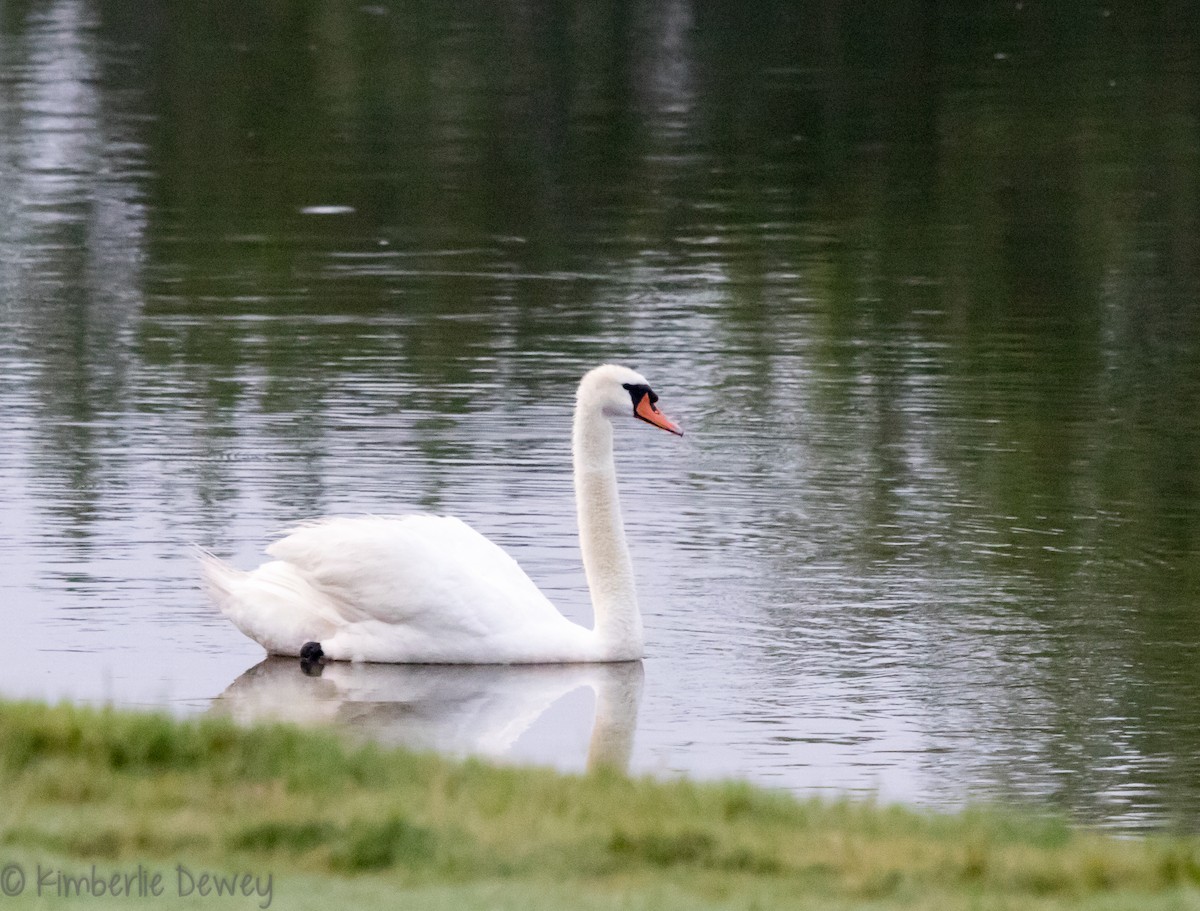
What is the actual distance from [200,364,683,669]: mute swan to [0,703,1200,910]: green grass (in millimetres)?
Result: 2905

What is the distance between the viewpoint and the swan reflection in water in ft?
31.9

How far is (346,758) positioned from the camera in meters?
7.77

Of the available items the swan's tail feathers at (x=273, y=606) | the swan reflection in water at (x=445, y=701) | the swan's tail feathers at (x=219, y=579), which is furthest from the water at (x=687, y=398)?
the swan's tail feathers at (x=219, y=579)

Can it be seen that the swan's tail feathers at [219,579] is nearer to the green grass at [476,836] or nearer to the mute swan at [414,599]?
the mute swan at [414,599]

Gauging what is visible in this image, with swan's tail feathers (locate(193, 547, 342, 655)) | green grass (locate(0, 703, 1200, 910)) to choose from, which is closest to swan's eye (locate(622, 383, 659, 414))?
swan's tail feathers (locate(193, 547, 342, 655))

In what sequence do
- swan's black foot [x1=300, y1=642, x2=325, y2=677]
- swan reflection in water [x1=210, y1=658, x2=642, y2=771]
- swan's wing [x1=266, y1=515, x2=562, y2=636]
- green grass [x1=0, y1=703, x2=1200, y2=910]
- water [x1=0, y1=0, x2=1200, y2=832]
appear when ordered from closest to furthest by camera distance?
green grass [x1=0, y1=703, x2=1200, y2=910] → swan reflection in water [x1=210, y1=658, x2=642, y2=771] → water [x1=0, y1=0, x2=1200, y2=832] → swan's wing [x1=266, y1=515, x2=562, y2=636] → swan's black foot [x1=300, y1=642, x2=325, y2=677]

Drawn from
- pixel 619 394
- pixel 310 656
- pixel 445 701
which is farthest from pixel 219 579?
pixel 619 394

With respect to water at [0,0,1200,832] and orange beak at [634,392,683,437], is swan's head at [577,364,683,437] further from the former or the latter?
water at [0,0,1200,832]

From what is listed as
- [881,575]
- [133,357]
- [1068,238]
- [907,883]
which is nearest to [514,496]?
[881,575]

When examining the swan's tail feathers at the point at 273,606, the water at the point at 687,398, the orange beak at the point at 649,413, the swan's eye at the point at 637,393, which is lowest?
the water at the point at 687,398

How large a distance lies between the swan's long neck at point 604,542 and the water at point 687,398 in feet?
0.71

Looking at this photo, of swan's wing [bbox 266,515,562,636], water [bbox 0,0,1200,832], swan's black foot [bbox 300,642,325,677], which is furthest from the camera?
swan's black foot [bbox 300,642,325,677]

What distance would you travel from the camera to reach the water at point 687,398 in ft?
33.4

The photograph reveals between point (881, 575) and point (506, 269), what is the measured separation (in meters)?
10.6
